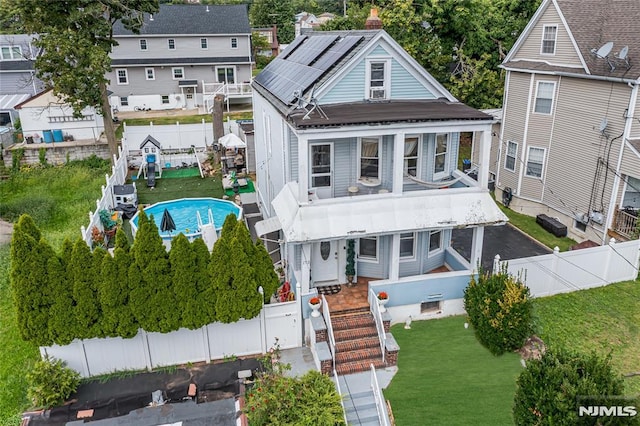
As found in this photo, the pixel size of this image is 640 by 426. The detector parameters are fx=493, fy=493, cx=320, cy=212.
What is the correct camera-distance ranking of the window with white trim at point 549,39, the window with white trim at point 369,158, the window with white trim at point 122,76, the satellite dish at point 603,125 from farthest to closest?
1. the window with white trim at point 122,76
2. the window with white trim at point 549,39
3. the satellite dish at point 603,125
4. the window with white trim at point 369,158

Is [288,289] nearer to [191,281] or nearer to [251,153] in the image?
[191,281]

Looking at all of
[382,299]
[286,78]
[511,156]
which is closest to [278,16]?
[511,156]

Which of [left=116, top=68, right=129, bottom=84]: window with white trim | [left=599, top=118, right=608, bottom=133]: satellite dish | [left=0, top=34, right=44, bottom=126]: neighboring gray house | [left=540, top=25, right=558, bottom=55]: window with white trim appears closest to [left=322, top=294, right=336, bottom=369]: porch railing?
[left=599, top=118, right=608, bottom=133]: satellite dish

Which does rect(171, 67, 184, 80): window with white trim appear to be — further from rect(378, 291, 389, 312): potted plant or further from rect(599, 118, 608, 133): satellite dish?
rect(378, 291, 389, 312): potted plant

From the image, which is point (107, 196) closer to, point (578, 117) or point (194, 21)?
point (578, 117)

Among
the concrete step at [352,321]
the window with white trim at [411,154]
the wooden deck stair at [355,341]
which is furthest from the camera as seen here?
the window with white trim at [411,154]

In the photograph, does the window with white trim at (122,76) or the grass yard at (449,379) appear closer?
the grass yard at (449,379)

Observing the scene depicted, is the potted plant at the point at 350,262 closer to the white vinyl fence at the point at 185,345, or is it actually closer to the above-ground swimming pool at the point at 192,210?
the white vinyl fence at the point at 185,345

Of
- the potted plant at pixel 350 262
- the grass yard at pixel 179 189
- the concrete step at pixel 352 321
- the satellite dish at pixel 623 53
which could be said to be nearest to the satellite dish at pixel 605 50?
the satellite dish at pixel 623 53
